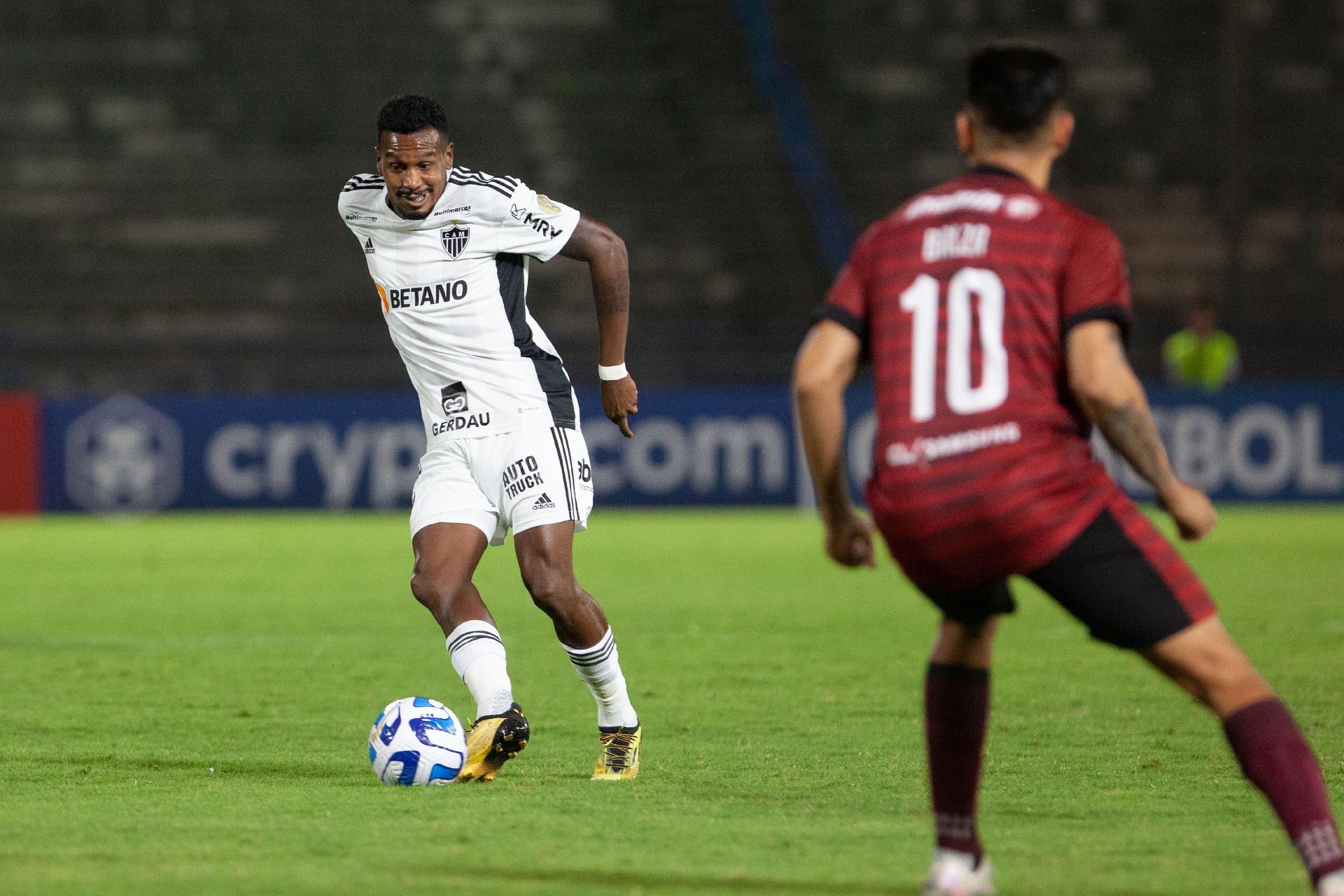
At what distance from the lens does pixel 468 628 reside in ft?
19.2

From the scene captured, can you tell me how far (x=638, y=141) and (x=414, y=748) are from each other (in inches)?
760

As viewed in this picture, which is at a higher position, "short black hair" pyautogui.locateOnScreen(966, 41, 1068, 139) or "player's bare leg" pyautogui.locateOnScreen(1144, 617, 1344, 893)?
"short black hair" pyautogui.locateOnScreen(966, 41, 1068, 139)

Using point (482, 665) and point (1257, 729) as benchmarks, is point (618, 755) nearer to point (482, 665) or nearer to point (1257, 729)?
point (482, 665)

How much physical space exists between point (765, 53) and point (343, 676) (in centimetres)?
1801

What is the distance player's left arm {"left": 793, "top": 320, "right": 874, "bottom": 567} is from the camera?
3904 millimetres

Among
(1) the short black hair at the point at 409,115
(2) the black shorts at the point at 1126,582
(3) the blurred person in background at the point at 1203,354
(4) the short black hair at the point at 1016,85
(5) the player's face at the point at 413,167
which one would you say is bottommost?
(3) the blurred person in background at the point at 1203,354

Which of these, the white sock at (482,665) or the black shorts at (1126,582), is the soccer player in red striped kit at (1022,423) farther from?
the white sock at (482,665)

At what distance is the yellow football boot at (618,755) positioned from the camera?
5766 mm

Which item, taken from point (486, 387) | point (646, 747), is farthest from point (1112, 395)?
point (646, 747)

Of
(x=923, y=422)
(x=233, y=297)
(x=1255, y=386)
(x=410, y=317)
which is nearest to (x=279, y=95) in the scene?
(x=233, y=297)

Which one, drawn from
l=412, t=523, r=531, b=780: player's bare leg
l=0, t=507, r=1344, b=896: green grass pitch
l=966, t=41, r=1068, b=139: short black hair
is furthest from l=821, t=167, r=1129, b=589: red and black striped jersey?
l=412, t=523, r=531, b=780: player's bare leg

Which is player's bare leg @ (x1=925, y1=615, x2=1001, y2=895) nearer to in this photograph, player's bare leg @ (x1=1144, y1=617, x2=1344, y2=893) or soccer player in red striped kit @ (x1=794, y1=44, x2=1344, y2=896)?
soccer player in red striped kit @ (x1=794, y1=44, x2=1344, y2=896)

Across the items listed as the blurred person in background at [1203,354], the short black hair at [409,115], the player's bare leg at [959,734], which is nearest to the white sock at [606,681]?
the short black hair at [409,115]

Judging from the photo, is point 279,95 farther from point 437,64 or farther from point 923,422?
point 923,422
